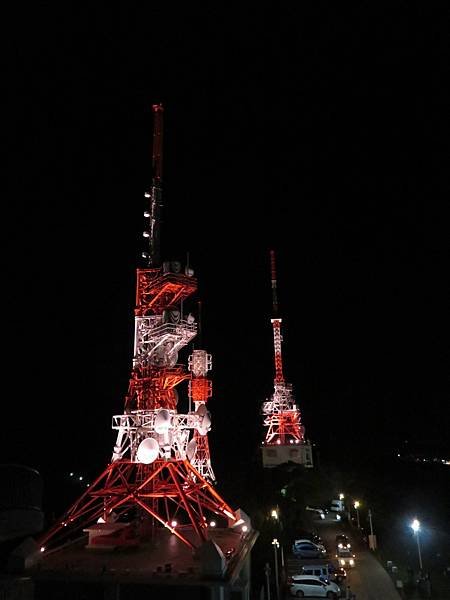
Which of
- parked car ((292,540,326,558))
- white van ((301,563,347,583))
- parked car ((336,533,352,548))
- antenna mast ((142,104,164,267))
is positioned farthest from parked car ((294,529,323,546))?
antenna mast ((142,104,164,267))

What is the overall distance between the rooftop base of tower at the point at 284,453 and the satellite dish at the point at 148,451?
32607 mm

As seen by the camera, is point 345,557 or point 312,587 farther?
point 345,557

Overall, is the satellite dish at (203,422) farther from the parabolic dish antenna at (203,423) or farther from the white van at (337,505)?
the white van at (337,505)

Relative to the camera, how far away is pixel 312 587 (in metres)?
16.7

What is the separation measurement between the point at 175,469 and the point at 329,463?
3523cm

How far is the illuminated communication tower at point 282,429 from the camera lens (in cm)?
4897

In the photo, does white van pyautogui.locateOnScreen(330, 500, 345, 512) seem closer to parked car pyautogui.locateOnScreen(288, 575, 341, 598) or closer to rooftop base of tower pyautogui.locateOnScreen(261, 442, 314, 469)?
rooftop base of tower pyautogui.locateOnScreen(261, 442, 314, 469)

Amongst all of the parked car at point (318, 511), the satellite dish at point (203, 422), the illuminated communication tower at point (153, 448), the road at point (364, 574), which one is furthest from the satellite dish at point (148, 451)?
the parked car at point (318, 511)

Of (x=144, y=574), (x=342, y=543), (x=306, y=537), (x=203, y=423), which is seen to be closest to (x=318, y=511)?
(x=306, y=537)

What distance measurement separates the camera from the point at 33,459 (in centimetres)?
4025

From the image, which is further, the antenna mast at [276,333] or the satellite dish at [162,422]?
the antenna mast at [276,333]

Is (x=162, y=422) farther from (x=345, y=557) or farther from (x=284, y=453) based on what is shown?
(x=284, y=453)

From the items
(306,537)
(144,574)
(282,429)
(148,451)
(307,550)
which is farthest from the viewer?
(282,429)

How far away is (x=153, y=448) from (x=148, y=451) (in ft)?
0.70
